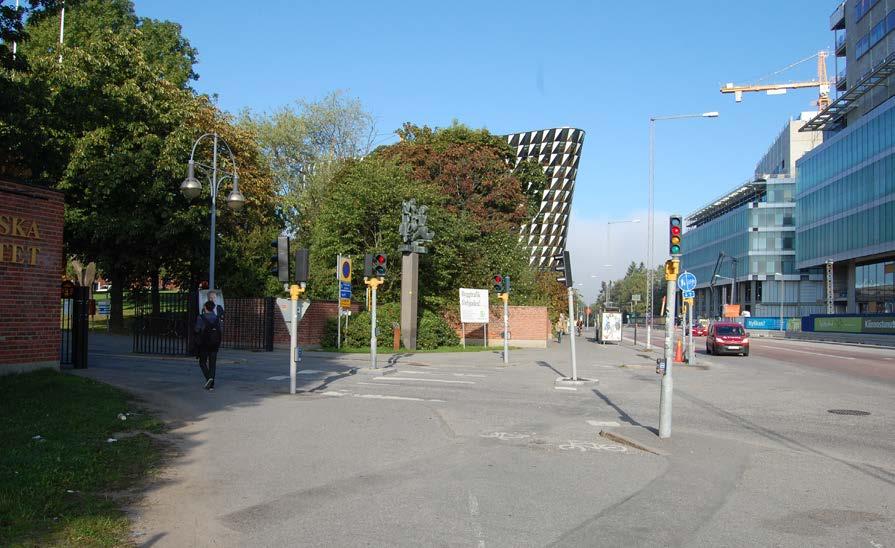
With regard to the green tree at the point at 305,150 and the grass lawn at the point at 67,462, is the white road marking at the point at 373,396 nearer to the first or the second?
the grass lawn at the point at 67,462

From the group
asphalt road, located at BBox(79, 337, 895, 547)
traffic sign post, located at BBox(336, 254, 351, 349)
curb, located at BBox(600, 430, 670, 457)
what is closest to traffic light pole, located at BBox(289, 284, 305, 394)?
asphalt road, located at BBox(79, 337, 895, 547)

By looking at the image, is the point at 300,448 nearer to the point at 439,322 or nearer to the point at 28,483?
the point at 28,483

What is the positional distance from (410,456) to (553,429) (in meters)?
3.19

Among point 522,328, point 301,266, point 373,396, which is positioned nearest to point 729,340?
point 522,328

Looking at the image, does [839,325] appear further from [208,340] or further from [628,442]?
[208,340]

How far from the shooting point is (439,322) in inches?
1345

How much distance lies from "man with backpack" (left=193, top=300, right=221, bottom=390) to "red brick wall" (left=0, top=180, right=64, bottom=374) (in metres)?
2.74

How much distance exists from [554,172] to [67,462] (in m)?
76.3

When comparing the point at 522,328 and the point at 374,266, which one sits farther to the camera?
the point at 522,328

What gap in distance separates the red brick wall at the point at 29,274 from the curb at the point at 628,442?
10.8 metres

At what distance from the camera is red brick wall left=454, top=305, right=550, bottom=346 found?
133 ft

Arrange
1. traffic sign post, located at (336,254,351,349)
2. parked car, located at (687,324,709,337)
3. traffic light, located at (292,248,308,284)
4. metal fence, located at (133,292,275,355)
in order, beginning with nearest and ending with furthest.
A: traffic light, located at (292,248,308,284) < traffic sign post, located at (336,254,351,349) < metal fence, located at (133,292,275,355) < parked car, located at (687,324,709,337)

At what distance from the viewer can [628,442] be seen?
10.2 metres

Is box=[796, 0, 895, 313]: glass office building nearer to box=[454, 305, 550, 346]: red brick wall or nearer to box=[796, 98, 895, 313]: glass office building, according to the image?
box=[796, 98, 895, 313]: glass office building
